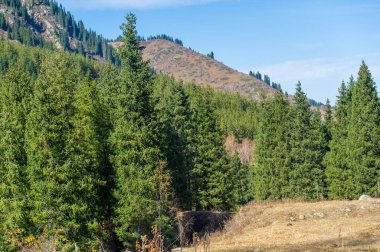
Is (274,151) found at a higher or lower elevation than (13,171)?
higher

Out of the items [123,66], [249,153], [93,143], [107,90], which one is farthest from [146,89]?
[249,153]

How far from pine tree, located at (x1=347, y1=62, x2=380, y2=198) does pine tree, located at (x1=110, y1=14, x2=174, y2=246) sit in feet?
85.0

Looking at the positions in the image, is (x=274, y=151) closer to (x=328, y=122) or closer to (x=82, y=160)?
(x=328, y=122)

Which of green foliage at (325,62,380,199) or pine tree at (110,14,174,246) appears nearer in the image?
pine tree at (110,14,174,246)

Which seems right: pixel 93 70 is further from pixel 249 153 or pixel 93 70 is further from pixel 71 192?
pixel 71 192

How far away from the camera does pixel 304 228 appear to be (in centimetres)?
2662

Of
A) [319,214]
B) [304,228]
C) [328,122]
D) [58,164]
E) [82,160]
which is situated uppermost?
[328,122]

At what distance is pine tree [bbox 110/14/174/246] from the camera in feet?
92.5

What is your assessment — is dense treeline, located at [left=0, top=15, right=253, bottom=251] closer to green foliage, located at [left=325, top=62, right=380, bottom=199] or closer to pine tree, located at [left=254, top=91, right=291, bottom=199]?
pine tree, located at [left=254, top=91, right=291, bottom=199]

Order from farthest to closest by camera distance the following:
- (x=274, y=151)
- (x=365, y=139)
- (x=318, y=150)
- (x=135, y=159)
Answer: (x=318, y=150) → (x=274, y=151) → (x=365, y=139) → (x=135, y=159)

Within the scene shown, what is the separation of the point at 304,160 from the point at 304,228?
26.1 m

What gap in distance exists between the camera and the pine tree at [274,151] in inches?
2048

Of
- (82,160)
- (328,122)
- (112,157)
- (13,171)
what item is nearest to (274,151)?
(328,122)

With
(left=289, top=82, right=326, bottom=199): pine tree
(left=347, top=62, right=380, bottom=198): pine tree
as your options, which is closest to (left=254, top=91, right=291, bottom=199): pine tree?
(left=289, top=82, right=326, bottom=199): pine tree
